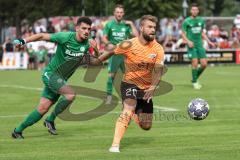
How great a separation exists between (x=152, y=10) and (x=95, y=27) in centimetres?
634

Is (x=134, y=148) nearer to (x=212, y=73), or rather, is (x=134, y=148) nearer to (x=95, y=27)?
(x=212, y=73)

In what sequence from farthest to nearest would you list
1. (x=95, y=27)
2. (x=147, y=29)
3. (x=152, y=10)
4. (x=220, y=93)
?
(x=152, y=10) < (x=95, y=27) < (x=220, y=93) < (x=147, y=29)

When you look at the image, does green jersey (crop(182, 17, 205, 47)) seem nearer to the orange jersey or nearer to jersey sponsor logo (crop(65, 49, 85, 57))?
jersey sponsor logo (crop(65, 49, 85, 57))

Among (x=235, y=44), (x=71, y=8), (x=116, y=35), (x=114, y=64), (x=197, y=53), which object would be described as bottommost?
(x=235, y=44)

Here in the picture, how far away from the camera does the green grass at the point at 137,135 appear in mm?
10656

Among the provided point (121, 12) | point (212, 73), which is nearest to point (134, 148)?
point (121, 12)

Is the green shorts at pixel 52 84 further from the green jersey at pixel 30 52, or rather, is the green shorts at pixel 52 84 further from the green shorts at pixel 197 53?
the green jersey at pixel 30 52

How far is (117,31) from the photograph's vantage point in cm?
1883

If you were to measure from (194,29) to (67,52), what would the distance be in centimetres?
1121

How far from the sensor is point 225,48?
1555 inches

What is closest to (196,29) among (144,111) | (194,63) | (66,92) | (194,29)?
(194,29)

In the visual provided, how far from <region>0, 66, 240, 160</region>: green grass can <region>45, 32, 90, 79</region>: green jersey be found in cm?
123

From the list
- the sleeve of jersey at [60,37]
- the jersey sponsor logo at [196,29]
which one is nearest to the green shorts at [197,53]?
the jersey sponsor logo at [196,29]

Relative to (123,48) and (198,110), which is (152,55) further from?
(198,110)
